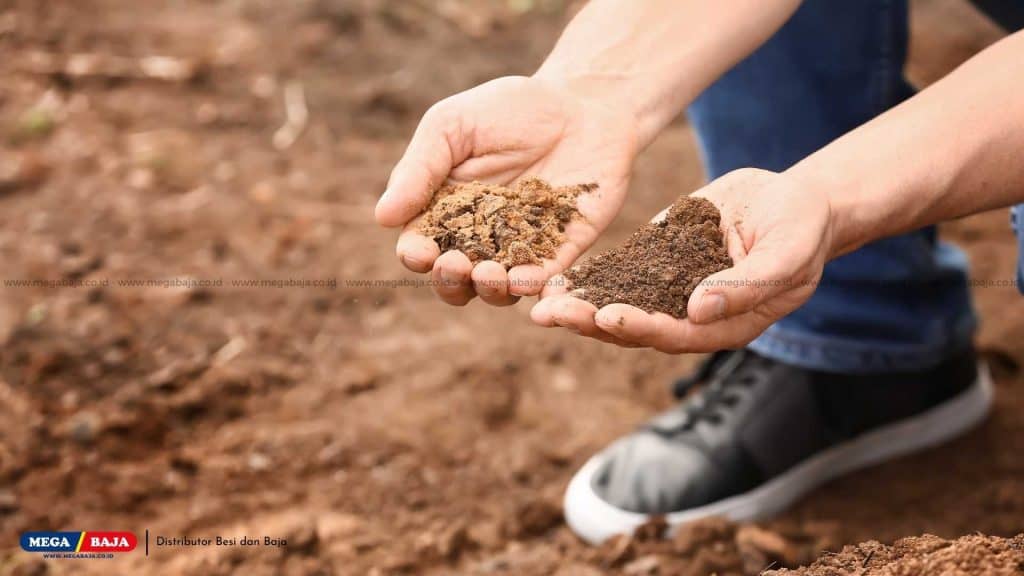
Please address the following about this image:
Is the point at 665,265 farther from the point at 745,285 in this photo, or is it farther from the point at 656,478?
the point at 656,478

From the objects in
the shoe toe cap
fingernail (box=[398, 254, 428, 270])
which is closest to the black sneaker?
the shoe toe cap

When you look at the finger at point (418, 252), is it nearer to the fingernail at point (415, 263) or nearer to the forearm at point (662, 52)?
the fingernail at point (415, 263)

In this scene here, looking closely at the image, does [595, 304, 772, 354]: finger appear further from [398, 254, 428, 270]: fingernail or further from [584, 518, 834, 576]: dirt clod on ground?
[584, 518, 834, 576]: dirt clod on ground

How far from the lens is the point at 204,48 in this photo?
3.77 m

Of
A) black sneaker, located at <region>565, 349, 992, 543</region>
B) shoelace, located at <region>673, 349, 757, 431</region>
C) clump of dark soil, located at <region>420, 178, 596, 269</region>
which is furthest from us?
shoelace, located at <region>673, 349, 757, 431</region>

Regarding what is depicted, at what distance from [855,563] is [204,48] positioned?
3299 millimetres

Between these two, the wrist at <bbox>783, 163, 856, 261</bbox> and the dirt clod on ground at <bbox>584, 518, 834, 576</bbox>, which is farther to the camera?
the dirt clod on ground at <bbox>584, 518, 834, 576</bbox>

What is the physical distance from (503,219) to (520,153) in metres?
0.15

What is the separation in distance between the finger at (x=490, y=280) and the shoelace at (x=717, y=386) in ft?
2.44

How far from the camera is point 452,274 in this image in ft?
4.71

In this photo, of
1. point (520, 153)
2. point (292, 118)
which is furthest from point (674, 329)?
point (292, 118)

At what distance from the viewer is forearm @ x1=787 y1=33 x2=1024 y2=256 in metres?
1.33

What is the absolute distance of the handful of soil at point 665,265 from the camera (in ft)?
4.71

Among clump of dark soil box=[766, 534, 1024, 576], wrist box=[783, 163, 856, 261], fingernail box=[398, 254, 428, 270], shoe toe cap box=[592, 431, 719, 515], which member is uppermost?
fingernail box=[398, 254, 428, 270]
